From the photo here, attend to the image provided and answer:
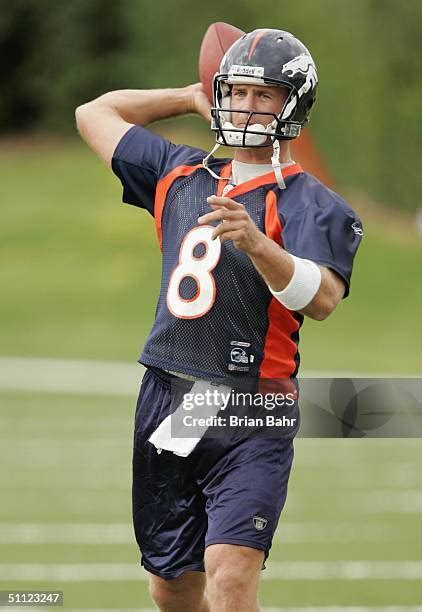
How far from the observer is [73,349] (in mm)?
15523

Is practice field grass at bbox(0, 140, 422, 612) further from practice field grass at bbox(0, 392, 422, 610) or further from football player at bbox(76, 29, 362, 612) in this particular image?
football player at bbox(76, 29, 362, 612)

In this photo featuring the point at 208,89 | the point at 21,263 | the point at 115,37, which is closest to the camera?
the point at 208,89

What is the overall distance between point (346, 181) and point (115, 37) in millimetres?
5783

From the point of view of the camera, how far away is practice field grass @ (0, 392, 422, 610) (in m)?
6.38

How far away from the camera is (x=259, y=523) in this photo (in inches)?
171

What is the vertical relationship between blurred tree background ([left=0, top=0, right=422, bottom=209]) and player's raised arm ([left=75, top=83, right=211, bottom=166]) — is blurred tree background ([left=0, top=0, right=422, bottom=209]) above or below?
below

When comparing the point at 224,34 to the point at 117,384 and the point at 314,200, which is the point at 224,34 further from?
the point at 117,384

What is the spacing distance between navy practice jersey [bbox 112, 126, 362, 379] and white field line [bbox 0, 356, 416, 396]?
7520 millimetres

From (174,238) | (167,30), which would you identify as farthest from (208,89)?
(167,30)

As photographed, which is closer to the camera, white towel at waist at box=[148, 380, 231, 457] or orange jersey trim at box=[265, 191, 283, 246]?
orange jersey trim at box=[265, 191, 283, 246]

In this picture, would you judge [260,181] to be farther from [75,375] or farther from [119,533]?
[75,375]

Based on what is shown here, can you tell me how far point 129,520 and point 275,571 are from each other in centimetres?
118

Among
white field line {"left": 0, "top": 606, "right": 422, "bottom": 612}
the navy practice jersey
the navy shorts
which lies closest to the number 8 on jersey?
the navy practice jersey

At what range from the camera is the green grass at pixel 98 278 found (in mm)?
15773
